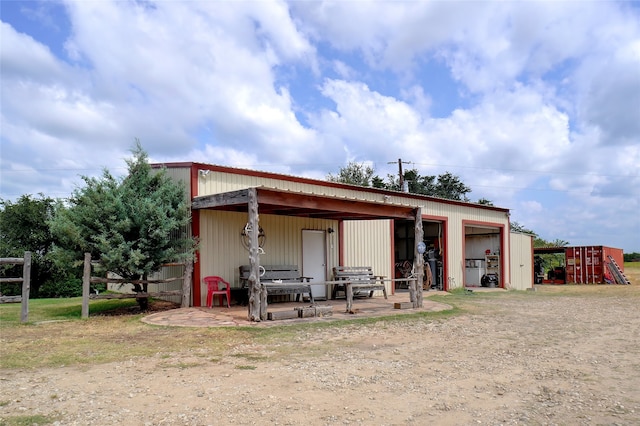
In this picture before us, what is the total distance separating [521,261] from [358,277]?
10.8 metres

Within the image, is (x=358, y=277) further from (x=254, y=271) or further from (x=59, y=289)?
(x=59, y=289)

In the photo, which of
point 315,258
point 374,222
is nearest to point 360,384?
point 315,258

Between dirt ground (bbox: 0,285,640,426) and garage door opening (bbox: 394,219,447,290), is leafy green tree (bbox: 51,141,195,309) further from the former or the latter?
garage door opening (bbox: 394,219,447,290)

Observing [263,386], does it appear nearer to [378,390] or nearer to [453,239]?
[378,390]

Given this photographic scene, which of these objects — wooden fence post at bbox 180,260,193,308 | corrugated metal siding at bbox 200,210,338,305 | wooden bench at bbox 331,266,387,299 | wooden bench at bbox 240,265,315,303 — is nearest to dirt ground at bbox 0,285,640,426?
wooden bench at bbox 240,265,315,303

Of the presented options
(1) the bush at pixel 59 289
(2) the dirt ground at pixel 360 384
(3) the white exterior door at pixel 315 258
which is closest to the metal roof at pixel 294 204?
(3) the white exterior door at pixel 315 258

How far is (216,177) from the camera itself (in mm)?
11633

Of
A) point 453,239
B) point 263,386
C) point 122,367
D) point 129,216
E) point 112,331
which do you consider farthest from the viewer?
point 453,239

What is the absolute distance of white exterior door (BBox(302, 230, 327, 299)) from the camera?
527 inches

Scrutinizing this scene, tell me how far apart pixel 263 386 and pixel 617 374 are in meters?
3.83

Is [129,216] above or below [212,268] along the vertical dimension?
above

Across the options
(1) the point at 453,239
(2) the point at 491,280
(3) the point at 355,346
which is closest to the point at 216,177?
(3) the point at 355,346

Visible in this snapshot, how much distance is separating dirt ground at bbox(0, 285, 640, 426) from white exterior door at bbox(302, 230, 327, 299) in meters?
5.45

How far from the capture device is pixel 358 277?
44.3 ft
